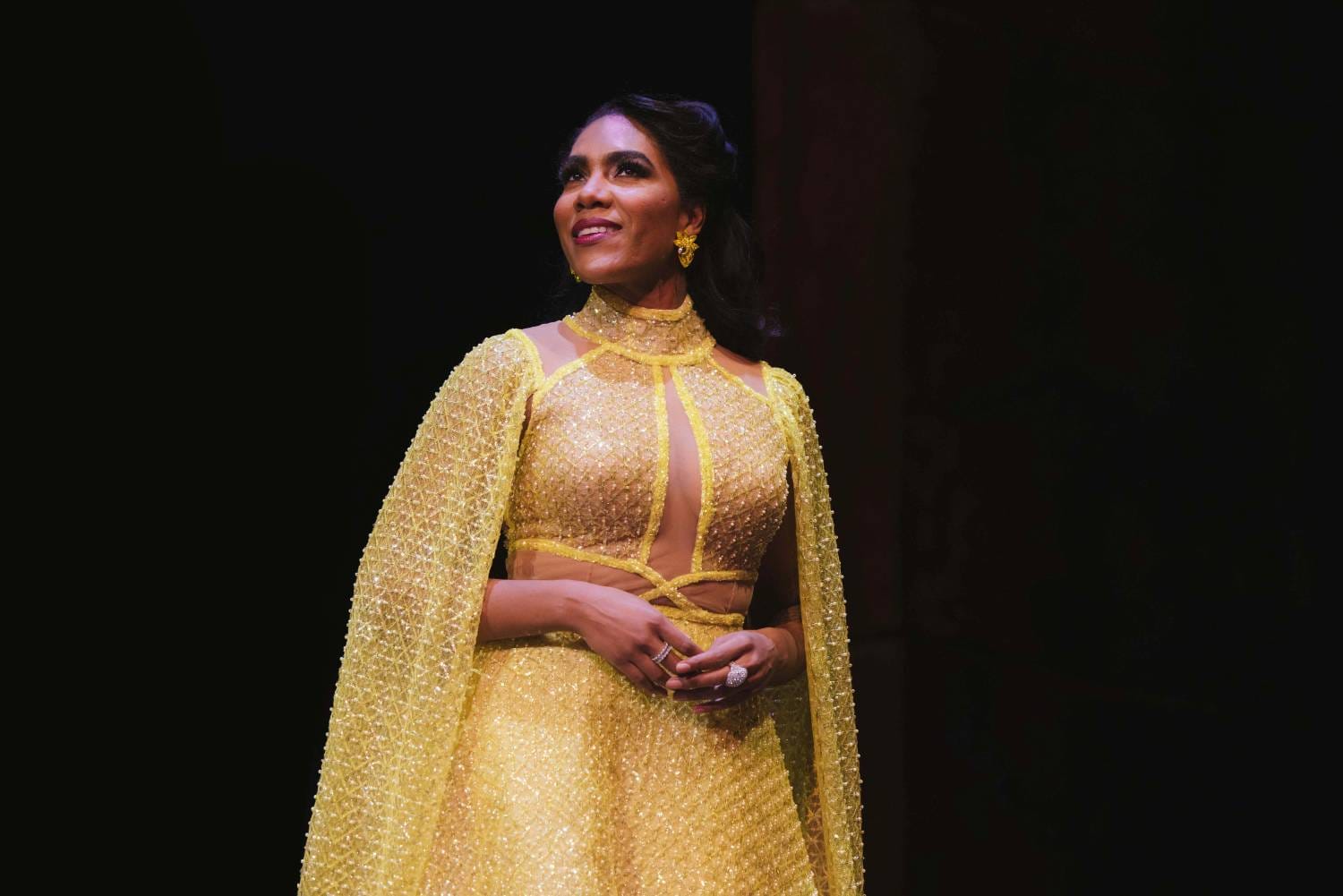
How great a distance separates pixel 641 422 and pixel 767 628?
363 mm

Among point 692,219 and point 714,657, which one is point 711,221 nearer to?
point 692,219

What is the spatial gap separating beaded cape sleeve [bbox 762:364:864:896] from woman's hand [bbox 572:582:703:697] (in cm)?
26

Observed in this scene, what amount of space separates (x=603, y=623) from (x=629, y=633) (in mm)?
38

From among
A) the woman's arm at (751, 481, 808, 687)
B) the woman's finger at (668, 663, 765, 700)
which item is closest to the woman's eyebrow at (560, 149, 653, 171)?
the woman's arm at (751, 481, 808, 687)

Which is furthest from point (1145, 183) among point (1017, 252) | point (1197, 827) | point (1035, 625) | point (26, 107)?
point (26, 107)

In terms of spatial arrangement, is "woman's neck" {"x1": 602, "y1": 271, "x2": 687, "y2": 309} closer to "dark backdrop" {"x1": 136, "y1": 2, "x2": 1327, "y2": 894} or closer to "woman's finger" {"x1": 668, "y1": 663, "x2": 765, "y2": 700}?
"dark backdrop" {"x1": 136, "y1": 2, "x2": 1327, "y2": 894}

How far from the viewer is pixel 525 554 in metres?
2.32

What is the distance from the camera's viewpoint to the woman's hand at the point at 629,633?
216cm

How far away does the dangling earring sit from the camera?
97.7 inches

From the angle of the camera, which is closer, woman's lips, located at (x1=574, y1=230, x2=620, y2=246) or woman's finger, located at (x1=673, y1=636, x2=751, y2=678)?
woman's finger, located at (x1=673, y1=636, x2=751, y2=678)

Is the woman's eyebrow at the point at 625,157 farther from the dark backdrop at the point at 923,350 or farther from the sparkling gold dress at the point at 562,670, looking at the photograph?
the dark backdrop at the point at 923,350

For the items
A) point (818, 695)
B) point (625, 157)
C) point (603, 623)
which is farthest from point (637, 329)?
point (818, 695)

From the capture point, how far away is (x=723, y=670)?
2.21m

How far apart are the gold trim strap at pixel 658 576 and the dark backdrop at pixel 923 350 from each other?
A: 286mm
